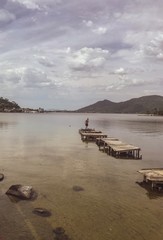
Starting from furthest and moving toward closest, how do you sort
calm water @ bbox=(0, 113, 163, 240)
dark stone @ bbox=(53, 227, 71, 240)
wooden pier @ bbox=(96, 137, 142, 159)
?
1. wooden pier @ bbox=(96, 137, 142, 159)
2. calm water @ bbox=(0, 113, 163, 240)
3. dark stone @ bbox=(53, 227, 71, 240)

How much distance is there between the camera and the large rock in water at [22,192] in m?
20.9

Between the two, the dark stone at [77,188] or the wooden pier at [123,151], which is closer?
the dark stone at [77,188]

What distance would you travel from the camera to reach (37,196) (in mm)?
21578

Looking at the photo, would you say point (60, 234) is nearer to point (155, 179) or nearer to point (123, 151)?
point (155, 179)

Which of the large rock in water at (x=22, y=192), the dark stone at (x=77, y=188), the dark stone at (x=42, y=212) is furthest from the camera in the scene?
the dark stone at (x=77, y=188)

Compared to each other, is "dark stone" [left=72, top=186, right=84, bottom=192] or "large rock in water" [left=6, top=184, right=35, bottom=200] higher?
"large rock in water" [left=6, top=184, right=35, bottom=200]

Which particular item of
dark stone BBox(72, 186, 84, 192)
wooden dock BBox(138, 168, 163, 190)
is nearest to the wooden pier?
wooden dock BBox(138, 168, 163, 190)

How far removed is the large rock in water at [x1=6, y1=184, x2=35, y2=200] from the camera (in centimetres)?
2092

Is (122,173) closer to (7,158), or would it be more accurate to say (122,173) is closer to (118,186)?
(118,186)

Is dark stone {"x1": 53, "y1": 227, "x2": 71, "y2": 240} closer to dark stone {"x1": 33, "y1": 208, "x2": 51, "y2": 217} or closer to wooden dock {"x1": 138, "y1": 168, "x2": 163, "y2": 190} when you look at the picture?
dark stone {"x1": 33, "y1": 208, "x2": 51, "y2": 217}

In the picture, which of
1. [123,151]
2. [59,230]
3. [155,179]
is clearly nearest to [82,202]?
[59,230]

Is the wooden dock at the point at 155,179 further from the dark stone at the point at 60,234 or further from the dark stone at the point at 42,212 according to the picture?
the dark stone at the point at 60,234

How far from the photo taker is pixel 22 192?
21.3m

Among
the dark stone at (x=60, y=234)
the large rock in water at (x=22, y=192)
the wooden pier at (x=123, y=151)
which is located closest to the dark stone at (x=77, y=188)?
the large rock in water at (x=22, y=192)
